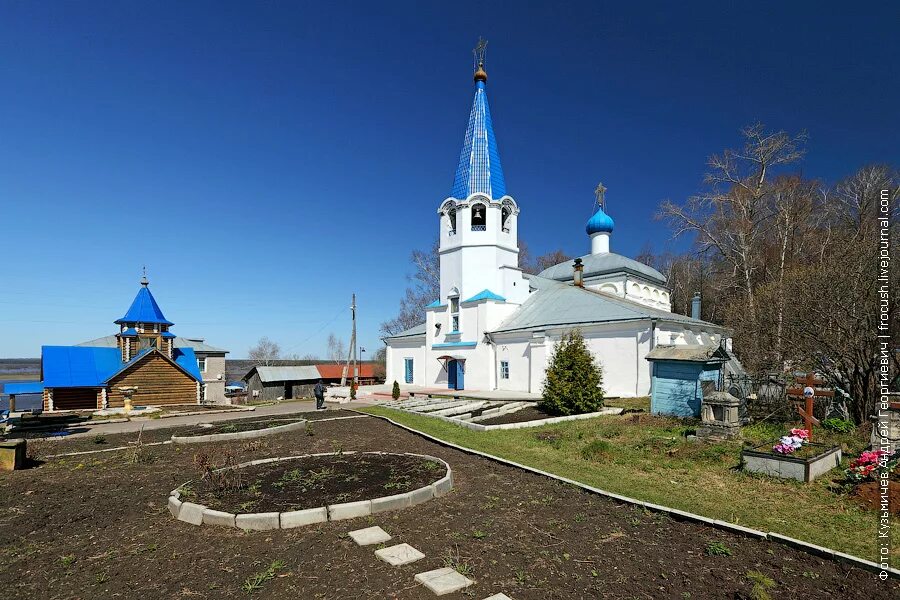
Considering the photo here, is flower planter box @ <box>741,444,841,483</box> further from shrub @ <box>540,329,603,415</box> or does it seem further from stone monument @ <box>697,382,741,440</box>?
shrub @ <box>540,329,603,415</box>

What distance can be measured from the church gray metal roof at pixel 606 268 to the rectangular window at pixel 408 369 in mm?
14457

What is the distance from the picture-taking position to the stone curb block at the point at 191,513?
580 centimetres

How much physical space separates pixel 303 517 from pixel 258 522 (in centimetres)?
52

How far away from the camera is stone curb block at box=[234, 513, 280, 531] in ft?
18.1

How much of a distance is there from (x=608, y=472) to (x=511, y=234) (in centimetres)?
2158

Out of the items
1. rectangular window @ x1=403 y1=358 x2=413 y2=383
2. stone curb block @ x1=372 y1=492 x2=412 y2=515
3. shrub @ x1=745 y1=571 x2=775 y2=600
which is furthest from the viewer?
rectangular window @ x1=403 y1=358 x2=413 y2=383

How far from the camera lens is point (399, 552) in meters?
4.79

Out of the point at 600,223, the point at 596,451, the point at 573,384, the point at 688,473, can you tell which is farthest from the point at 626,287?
the point at 688,473

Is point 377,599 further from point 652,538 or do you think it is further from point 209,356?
point 209,356

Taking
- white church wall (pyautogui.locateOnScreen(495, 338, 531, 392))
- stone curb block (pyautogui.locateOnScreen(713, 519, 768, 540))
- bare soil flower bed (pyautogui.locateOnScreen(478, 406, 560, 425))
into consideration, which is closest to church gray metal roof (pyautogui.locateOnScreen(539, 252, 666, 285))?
white church wall (pyautogui.locateOnScreen(495, 338, 531, 392))

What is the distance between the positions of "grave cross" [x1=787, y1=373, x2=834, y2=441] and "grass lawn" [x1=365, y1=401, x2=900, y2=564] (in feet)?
1.67

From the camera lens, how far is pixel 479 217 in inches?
1085

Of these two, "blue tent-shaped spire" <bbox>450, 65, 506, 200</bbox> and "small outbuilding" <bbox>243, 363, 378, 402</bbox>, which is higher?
"blue tent-shaped spire" <bbox>450, 65, 506, 200</bbox>

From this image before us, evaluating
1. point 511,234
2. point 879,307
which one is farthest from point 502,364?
point 879,307
